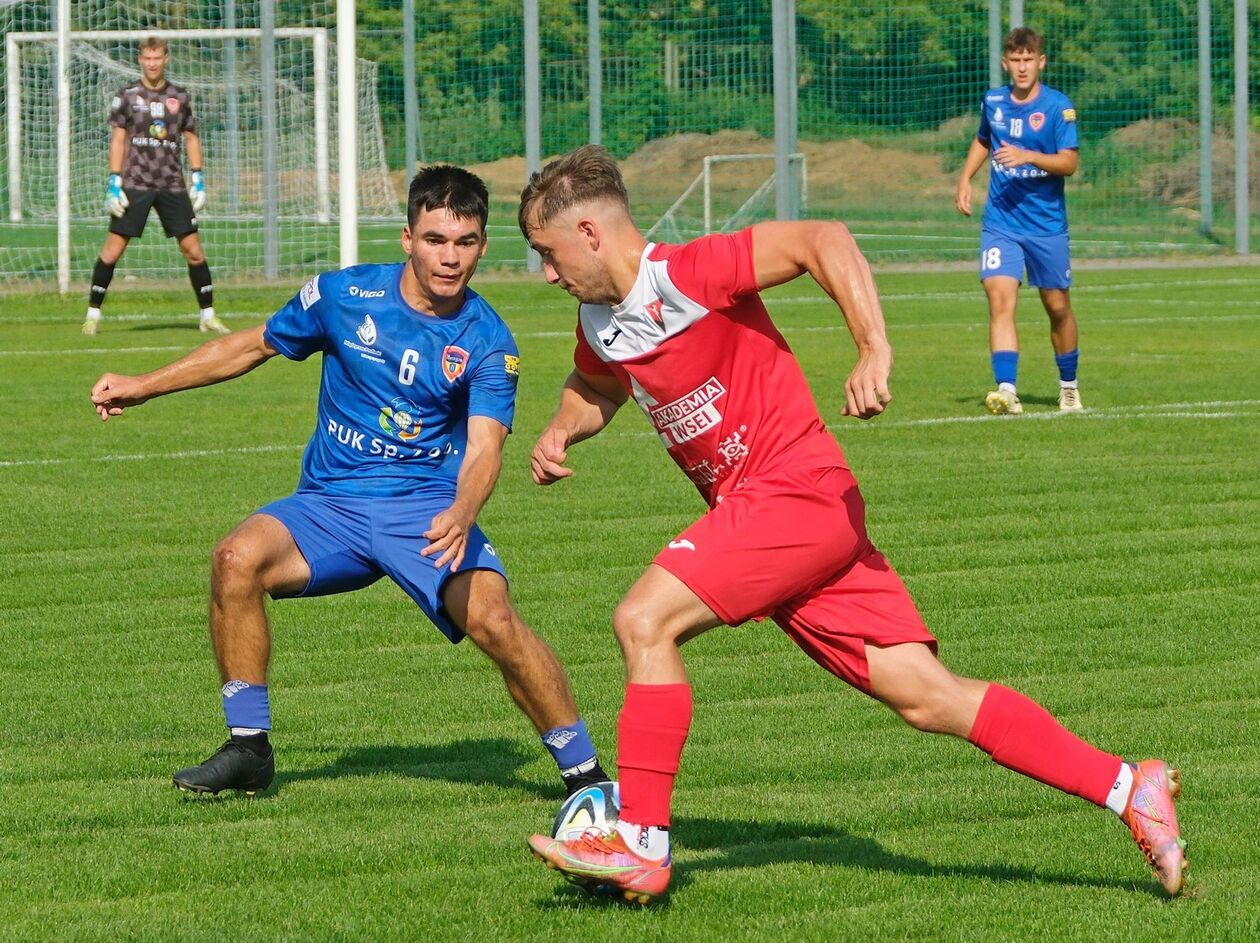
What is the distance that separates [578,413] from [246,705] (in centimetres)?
141

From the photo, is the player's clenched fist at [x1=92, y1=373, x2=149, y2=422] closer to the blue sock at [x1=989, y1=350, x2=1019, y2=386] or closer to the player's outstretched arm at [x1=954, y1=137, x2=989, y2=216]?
the blue sock at [x1=989, y1=350, x2=1019, y2=386]

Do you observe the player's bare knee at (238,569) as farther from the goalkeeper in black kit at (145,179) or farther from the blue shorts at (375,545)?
the goalkeeper in black kit at (145,179)

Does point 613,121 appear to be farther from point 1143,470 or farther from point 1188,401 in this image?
point 1143,470

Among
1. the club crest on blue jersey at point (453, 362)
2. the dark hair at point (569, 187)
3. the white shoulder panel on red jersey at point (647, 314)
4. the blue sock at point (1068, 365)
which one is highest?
the dark hair at point (569, 187)

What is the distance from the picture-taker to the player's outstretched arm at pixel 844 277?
453 centimetres

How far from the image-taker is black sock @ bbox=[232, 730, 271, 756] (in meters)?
5.92

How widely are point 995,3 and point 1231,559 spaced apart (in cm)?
2310

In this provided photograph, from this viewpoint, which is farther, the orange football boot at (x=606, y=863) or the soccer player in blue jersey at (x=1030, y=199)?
the soccer player in blue jersey at (x=1030, y=199)

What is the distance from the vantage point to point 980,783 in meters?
5.95

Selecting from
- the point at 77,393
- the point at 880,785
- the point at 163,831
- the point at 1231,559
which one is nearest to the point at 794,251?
the point at 880,785

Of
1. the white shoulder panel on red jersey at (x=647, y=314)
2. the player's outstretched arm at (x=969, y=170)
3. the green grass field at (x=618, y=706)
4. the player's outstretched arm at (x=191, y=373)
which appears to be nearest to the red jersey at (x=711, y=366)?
the white shoulder panel on red jersey at (x=647, y=314)

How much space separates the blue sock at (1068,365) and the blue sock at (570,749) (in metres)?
8.89

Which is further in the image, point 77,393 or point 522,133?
point 522,133

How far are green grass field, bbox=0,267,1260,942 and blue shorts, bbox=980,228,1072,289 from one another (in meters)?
1.11
